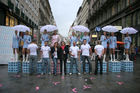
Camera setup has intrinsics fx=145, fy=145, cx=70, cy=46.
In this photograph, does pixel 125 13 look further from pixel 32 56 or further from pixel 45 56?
pixel 32 56

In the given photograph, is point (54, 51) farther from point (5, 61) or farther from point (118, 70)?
point (5, 61)

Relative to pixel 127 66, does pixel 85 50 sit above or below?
above

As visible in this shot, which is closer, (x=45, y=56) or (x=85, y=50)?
(x=45, y=56)

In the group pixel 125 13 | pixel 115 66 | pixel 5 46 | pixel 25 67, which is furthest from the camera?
pixel 125 13

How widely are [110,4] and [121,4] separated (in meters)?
5.52

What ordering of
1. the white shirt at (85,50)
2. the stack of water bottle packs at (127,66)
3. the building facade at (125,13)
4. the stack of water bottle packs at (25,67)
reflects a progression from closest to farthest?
1. the white shirt at (85,50)
2. the stack of water bottle packs at (25,67)
3. the stack of water bottle packs at (127,66)
4. the building facade at (125,13)

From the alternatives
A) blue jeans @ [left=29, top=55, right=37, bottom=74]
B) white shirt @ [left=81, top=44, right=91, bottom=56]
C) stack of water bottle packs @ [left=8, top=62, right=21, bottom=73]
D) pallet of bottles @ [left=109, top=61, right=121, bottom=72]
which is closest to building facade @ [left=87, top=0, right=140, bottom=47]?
pallet of bottles @ [left=109, top=61, right=121, bottom=72]

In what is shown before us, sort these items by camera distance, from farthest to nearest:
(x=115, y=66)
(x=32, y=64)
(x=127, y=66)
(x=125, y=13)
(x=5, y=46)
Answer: (x=125, y=13), (x=5, y=46), (x=127, y=66), (x=115, y=66), (x=32, y=64)

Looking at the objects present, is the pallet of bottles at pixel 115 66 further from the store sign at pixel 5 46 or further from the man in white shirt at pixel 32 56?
the store sign at pixel 5 46

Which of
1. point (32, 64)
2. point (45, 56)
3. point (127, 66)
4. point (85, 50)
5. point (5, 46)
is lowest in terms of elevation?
point (127, 66)

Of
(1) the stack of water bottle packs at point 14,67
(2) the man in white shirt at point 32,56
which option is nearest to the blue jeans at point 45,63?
(2) the man in white shirt at point 32,56

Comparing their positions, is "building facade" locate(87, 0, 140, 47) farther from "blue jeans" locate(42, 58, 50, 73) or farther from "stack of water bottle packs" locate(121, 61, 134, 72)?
"blue jeans" locate(42, 58, 50, 73)

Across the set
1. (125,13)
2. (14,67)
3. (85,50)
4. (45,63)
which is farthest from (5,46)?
(125,13)

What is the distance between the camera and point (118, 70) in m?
9.27
